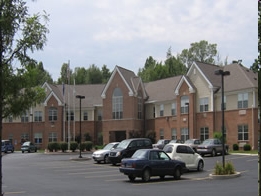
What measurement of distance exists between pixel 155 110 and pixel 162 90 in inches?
146

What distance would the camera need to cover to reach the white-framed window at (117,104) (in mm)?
64750

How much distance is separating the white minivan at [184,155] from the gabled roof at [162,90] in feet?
117

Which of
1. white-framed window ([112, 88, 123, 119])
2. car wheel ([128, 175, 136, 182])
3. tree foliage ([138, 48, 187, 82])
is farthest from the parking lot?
tree foliage ([138, 48, 187, 82])

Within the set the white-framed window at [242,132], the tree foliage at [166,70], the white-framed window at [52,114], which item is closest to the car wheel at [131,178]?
the white-framed window at [242,132]

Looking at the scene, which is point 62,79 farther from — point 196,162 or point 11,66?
point 11,66

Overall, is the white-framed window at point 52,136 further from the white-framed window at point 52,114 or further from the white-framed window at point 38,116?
the white-framed window at point 38,116

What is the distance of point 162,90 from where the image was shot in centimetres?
6656

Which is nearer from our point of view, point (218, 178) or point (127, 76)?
point (218, 178)

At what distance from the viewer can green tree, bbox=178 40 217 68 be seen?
102 m

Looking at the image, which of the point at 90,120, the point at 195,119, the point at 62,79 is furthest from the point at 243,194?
the point at 62,79

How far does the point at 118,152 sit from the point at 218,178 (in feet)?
35.7

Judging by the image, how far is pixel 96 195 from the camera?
52.1 ft

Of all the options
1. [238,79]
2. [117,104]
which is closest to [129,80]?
[117,104]

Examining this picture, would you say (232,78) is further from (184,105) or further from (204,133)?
(204,133)
